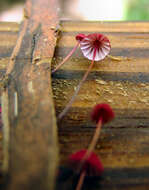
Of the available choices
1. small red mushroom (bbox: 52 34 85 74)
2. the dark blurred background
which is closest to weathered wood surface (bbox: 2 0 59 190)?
small red mushroom (bbox: 52 34 85 74)

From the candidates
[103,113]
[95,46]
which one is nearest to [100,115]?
[103,113]

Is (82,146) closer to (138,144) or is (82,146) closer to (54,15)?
(138,144)

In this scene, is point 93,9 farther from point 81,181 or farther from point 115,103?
point 81,181

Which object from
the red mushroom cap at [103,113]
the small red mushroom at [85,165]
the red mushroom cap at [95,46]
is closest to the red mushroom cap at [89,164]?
the small red mushroom at [85,165]

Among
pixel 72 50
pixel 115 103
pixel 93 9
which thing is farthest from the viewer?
pixel 93 9

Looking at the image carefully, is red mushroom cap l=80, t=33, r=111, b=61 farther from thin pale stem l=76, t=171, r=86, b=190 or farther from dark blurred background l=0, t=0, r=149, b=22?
dark blurred background l=0, t=0, r=149, b=22

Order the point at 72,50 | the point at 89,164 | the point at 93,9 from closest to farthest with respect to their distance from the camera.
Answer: the point at 89,164
the point at 72,50
the point at 93,9
